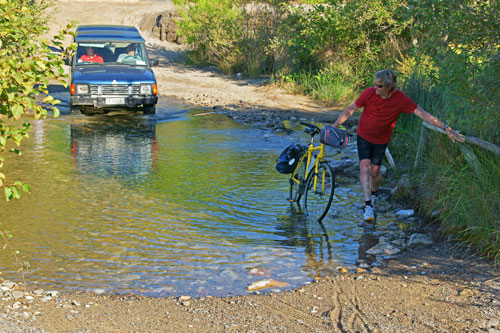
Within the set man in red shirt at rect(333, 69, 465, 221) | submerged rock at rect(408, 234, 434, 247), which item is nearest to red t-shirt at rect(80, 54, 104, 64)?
man in red shirt at rect(333, 69, 465, 221)

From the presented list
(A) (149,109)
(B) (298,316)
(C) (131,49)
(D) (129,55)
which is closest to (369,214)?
(B) (298,316)

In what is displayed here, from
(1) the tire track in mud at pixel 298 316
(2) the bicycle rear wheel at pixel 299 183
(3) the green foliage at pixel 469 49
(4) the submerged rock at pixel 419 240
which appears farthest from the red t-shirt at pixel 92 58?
(1) the tire track in mud at pixel 298 316

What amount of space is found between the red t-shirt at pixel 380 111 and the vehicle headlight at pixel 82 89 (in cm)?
903

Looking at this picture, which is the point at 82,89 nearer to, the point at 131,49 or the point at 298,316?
the point at 131,49

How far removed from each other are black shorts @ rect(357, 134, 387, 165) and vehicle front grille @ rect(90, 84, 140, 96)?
8.68m

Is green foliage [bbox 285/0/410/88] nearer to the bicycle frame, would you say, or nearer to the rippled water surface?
Answer: the rippled water surface

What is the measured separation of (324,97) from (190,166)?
28.0 feet

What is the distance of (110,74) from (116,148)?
142 inches

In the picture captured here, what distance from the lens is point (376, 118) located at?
Result: 7406 mm

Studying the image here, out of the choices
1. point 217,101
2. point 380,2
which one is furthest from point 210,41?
point 380,2

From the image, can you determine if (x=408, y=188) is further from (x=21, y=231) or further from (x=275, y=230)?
(x=21, y=231)

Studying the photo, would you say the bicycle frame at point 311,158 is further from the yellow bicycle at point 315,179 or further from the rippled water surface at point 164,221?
the rippled water surface at point 164,221

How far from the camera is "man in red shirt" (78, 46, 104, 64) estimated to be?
15778 millimetres

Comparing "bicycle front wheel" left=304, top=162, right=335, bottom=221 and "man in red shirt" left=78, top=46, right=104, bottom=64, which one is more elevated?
"man in red shirt" left=78, top=46, right=104, bottom=64
